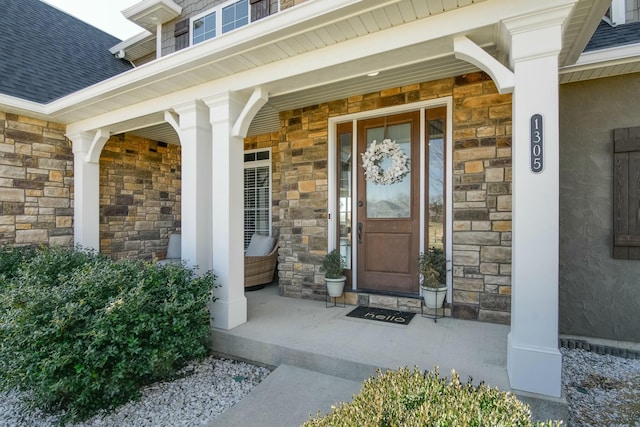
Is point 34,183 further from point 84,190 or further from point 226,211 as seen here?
point 226,211

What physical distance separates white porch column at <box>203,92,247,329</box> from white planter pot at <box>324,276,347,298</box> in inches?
38.8

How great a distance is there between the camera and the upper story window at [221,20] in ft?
17.0

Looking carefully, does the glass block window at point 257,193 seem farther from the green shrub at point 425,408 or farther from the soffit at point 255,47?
the green shrub at point 425,408

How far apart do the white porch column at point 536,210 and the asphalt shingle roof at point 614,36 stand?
4.72ft

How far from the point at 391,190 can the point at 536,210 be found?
1.83 metres

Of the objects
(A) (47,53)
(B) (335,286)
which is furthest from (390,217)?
(A) (47,53)

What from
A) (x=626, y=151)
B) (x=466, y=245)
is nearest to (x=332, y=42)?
(x=466, y=245)

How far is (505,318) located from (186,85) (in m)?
3.86

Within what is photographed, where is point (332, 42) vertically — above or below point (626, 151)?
above

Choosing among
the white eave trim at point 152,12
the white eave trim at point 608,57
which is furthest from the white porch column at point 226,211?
the white eave trim at point 152,12

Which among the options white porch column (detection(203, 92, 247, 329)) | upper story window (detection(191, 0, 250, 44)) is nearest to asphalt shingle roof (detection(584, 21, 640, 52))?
white porch column (detection(203, 92, 247, 329))

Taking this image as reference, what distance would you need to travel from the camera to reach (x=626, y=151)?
2928mm

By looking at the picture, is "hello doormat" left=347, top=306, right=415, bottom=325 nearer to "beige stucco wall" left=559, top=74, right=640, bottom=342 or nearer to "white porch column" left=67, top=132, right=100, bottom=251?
"beige stucco wall" left=559, top=74, right=640, bottom=342

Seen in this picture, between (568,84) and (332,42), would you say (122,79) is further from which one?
(568,84)
